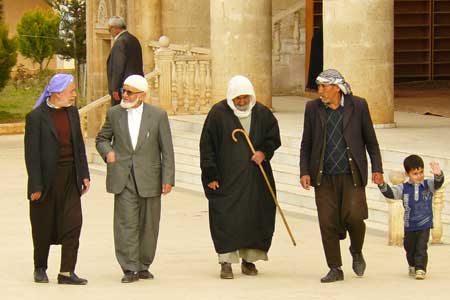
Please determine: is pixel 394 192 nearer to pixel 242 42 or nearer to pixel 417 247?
pixel 417 247

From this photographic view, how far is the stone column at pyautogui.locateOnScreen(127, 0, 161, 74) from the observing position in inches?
982

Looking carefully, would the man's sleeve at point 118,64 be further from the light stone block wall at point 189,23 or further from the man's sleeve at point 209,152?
the man's sleeve at point 209,152

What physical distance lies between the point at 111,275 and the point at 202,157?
1.18 metres

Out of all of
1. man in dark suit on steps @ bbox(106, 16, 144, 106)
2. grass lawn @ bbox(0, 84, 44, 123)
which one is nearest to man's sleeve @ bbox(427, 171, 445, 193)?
man in dark suit on steps @ bbox(106, 16, 144, 106)

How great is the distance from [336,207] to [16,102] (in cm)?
2906

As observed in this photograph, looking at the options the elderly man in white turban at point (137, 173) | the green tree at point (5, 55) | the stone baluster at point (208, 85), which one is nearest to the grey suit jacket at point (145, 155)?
the elderly man in white turban at point (137, 173)

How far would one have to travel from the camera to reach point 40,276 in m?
10.7

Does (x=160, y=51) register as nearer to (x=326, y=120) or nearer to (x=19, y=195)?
(x=19, y=195)

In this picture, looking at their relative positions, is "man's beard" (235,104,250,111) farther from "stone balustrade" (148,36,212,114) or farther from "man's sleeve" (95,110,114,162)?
"stone balustrade" (148,36,212,114)

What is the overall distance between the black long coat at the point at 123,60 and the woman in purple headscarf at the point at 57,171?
7.37 m

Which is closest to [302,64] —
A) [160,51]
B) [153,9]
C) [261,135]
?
[153,9]

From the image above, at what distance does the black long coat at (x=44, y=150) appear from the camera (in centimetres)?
1048

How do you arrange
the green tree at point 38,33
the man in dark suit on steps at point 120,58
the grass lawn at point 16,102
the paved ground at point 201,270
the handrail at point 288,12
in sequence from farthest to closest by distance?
the green tree at point 38,33
the grass lawn at point 16,102
the handrail at point 288,12
the man in dark suit on steps at point 120,58
the paved ground at point 201,270

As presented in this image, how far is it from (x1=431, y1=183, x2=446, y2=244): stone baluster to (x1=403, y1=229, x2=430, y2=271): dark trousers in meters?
1.68
